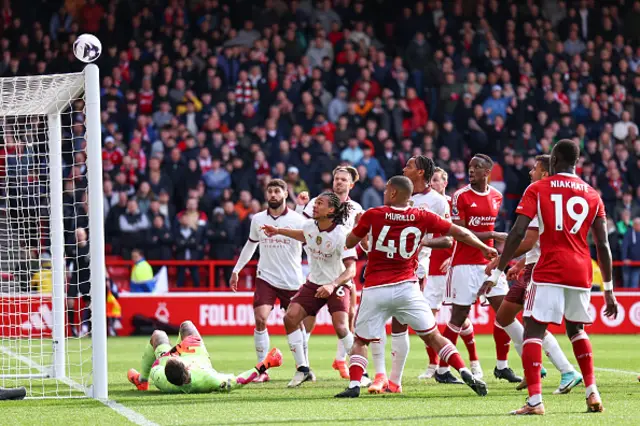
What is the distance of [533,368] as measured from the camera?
27.3ft

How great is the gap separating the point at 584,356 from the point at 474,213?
3256mm

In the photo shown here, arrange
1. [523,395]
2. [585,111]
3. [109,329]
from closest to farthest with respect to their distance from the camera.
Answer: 1. [523,395]
2. [109,329]
3. [585,111]

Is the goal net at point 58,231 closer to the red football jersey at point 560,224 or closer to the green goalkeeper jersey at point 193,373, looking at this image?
the green goalkeeper jersey at point 193,373

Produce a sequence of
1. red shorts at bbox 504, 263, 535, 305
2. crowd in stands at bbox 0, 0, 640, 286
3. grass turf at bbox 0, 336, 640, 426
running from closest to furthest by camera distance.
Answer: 1. grass turf at bbox 0, 336, 640, 426
2. red shorts at bbox 504, 263, 535, 305
3. crowd in stands at bbox 0, 0, 640, 286

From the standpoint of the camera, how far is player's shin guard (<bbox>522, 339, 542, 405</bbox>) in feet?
27.2

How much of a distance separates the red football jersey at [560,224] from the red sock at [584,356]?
1.52 ft

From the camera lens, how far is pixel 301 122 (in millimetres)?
23984

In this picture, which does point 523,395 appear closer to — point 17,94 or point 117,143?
point 17,94

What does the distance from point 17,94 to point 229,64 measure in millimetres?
14161

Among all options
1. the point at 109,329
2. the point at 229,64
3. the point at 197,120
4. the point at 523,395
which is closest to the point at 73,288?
the point at 109,329

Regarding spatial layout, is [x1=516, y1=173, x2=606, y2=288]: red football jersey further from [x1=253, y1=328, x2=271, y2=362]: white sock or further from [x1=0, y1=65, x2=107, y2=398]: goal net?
[x1=253, y1=328, x2=271, y2=362]: white sock

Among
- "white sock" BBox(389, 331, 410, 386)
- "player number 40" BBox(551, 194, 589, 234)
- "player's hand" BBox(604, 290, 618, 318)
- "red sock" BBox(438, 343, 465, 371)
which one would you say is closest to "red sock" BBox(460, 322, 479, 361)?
"white sock" BBox(389, 331, 410, 386)

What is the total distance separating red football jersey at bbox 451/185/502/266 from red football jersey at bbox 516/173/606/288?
9.99 ft

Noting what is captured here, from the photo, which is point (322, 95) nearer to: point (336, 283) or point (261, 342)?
point (261, 342)
